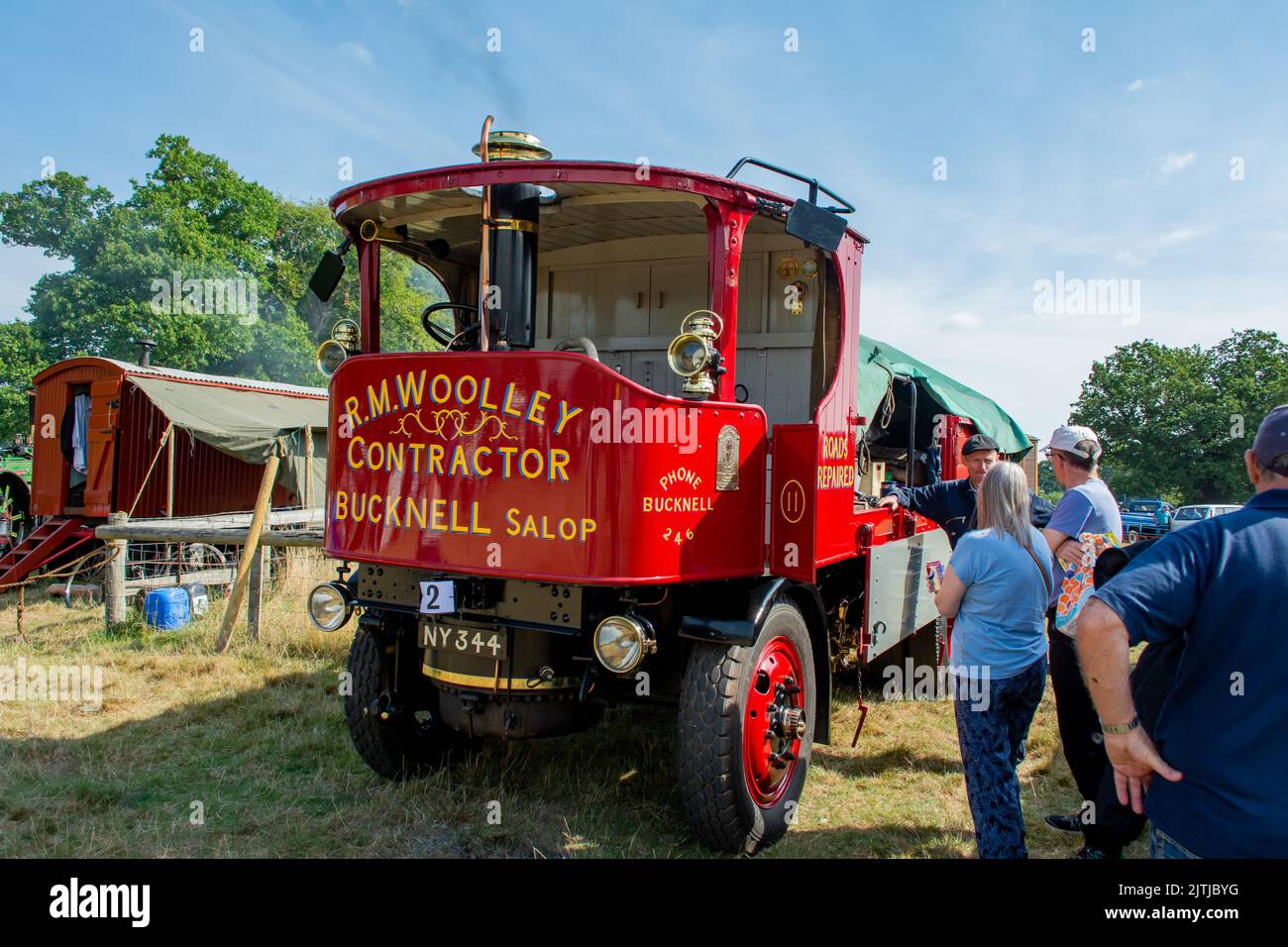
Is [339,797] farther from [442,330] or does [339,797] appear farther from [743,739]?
[442,330]

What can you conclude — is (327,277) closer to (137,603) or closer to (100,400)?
(137,603)

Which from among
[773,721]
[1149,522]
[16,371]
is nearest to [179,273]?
[16,371]

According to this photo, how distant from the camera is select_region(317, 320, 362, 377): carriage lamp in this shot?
463 centimetres

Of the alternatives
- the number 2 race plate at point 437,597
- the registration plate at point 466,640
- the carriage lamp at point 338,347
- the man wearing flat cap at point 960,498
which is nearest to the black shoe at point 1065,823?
the man wearing flat cap at point 960,498

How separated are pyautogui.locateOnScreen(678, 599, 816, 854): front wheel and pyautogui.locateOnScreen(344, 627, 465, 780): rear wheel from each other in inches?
61.3

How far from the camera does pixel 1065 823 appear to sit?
415cm

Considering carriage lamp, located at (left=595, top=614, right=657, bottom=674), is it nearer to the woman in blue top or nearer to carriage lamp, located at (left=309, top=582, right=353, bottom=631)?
Result: the woman in blue top

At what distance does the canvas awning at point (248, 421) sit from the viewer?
11617 millimetres

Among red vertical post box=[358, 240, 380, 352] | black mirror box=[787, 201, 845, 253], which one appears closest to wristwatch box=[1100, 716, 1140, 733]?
black mirror box=[787, 201, 845, 253]

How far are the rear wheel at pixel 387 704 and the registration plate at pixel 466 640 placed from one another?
21.7 inches

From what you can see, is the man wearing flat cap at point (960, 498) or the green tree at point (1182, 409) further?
the green tree at point (1182, 409)

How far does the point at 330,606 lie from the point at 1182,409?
38.2 meters

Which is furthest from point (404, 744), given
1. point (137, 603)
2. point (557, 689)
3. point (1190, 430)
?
point (1190, 430)

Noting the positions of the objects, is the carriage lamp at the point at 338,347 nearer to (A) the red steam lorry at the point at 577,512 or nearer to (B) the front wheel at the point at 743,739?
(A) the red steam lorry at the point at 577,512
